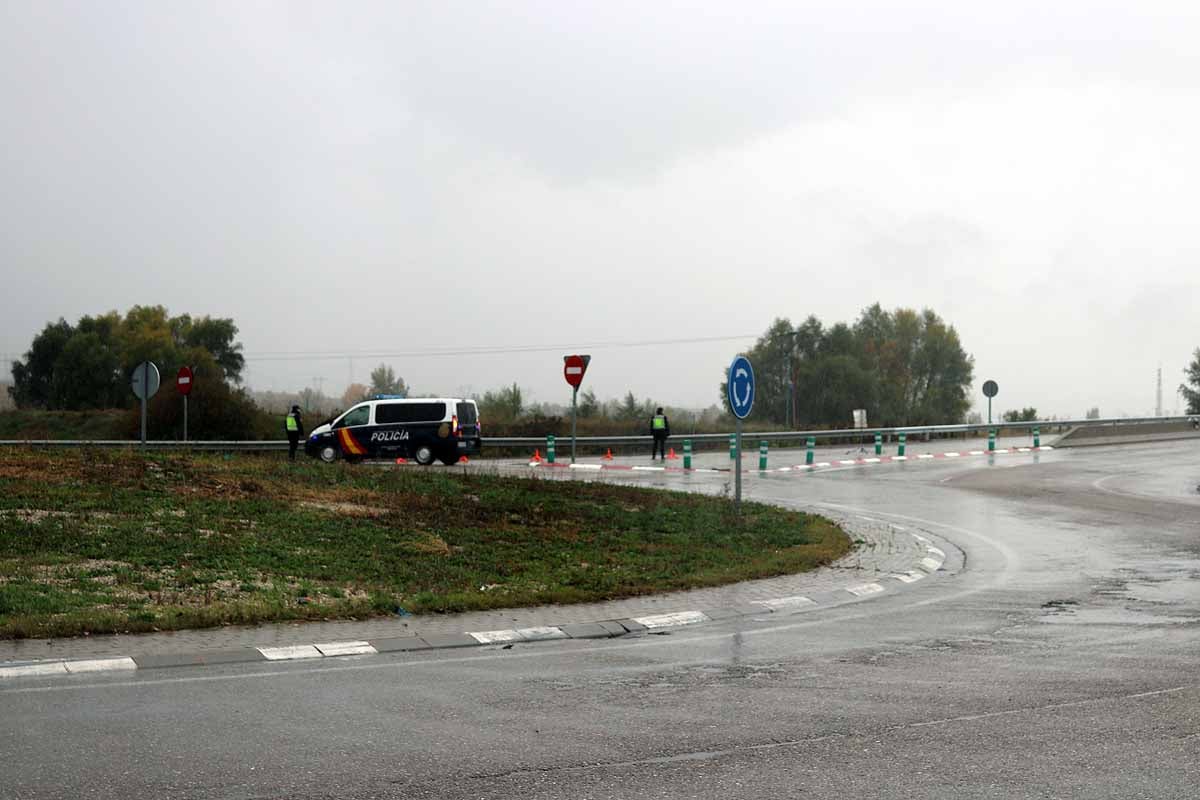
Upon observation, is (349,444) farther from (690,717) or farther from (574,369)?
(690,717)

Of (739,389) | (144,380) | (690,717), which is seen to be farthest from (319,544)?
(144,380)

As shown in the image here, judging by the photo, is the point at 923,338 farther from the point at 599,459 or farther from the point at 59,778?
the point at 59,778

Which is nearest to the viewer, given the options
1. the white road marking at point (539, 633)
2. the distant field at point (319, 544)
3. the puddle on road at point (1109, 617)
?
the white road marking at point (539, 633)

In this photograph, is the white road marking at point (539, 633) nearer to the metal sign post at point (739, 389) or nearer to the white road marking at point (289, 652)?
the white road marking at point (289, 652)

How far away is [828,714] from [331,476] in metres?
16.1

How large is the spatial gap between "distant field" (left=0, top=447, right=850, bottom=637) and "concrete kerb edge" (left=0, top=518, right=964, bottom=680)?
1.11m

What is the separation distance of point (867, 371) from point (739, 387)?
284 feet

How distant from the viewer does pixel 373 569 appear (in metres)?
12.3

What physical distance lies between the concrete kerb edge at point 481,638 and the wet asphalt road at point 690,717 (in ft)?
1.04

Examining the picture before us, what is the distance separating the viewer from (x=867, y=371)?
102m

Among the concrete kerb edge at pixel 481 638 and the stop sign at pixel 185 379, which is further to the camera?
the stop sign at pixel 185 379

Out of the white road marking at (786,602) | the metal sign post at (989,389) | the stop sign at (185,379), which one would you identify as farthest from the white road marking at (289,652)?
the metal sign post at (989,389)

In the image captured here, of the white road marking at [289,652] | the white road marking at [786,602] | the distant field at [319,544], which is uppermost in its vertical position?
the distant field at [319,544]

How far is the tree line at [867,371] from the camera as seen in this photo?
98.7 metres
